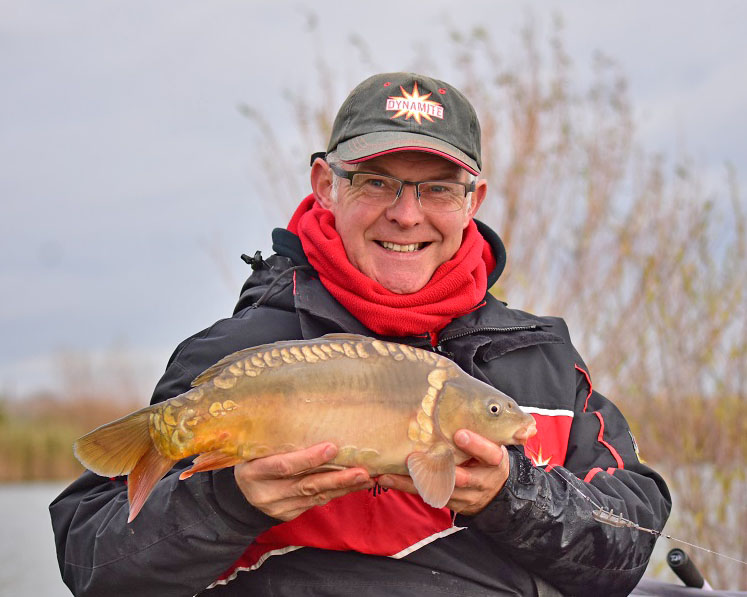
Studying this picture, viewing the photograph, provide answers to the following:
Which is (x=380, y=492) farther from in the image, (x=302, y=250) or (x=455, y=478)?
(x=302, y=250)

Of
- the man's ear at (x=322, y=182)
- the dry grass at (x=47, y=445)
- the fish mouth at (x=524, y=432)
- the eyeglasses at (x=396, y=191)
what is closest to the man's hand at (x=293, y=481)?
the fish mouth at (x=524, y=432)

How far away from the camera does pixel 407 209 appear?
233 cm

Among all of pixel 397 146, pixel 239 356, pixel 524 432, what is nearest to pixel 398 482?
pixel 524 432

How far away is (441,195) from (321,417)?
0.82 m

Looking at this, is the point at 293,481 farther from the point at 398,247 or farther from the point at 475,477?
the point at 398,247

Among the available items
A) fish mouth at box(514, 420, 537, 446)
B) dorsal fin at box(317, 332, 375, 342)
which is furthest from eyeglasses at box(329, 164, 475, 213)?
fish mouth at box(514, 420, 537, 446)

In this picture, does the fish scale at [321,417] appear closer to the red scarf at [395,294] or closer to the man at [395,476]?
the man at [395,476]

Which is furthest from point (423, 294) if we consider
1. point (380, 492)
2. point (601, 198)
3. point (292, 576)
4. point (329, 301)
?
point (601, 198)

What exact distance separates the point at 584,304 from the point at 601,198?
2.29 feet

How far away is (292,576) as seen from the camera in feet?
6.86

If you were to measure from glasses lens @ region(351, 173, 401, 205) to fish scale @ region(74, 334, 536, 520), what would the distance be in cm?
59

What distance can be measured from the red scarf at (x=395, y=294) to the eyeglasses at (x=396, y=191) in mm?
131

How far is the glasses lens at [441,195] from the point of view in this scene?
236cm

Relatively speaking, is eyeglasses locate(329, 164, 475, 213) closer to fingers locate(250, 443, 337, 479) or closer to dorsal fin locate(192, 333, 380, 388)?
dorsal fin locate(192, 333, 380, 388)
